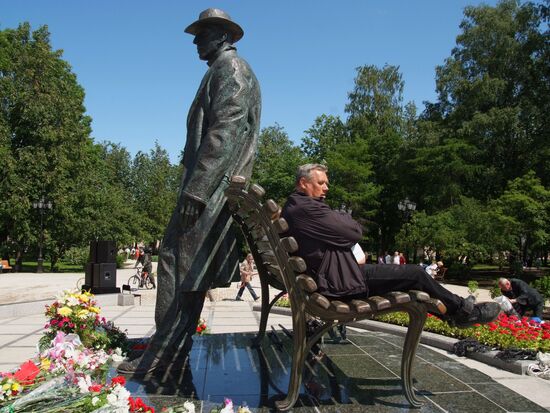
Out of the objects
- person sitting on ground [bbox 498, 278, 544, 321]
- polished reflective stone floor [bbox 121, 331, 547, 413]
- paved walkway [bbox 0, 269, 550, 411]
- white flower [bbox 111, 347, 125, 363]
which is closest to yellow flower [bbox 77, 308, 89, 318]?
white flower [bbox 111, 347, 125, 363]

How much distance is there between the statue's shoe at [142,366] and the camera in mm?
3863

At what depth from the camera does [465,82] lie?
104 ft

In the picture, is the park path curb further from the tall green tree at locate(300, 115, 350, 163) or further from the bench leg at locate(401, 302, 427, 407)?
the tall green tree at locate(300, 115, 350, 163)

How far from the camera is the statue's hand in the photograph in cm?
375

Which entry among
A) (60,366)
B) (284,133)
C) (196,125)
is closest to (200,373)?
(60,366)

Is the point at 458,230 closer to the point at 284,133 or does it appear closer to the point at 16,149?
the point at 16,149

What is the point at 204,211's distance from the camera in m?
3.85

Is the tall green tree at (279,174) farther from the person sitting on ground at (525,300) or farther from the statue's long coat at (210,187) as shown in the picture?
the statue's long coat at (210,187)

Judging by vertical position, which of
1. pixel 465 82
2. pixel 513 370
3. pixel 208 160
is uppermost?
pixel 465 82

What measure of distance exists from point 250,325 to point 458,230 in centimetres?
1960

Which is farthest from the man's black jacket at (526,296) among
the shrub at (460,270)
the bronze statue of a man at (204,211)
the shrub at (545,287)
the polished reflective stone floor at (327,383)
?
the shrub at (460,270)

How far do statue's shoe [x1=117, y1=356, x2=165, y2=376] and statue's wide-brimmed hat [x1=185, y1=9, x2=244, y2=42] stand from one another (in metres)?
2.56

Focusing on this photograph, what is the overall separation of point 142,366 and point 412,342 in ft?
6.36

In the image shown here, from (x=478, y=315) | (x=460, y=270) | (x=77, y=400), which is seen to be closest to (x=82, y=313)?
(x=77, y=400)
